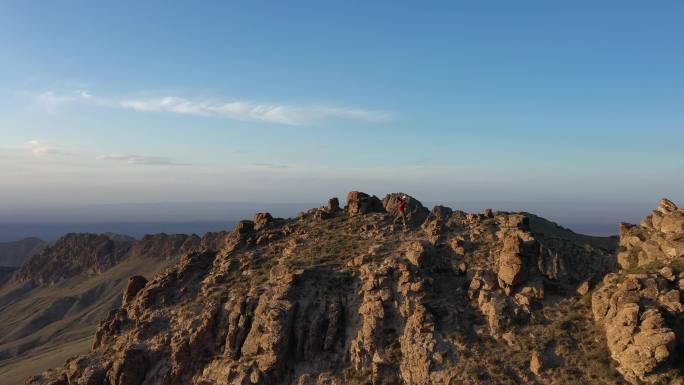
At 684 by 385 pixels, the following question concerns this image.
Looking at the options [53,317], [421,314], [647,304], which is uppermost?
[647,304]

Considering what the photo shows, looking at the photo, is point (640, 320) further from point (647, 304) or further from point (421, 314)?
point (421, 314)

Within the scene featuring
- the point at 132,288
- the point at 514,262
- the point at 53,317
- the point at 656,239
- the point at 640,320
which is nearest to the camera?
the point at 640,320

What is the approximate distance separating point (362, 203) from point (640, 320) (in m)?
32.8

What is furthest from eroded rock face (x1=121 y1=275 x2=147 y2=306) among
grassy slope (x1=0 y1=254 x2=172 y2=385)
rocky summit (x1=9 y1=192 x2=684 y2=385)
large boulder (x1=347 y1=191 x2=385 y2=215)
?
grassy slope (x1=0 y1=254 x2=172 y2=385)

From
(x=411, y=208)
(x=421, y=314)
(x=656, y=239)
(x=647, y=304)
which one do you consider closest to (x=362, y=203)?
(x=411, y=208)

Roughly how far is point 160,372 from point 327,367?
15.1 m

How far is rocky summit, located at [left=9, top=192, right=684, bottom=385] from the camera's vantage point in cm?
3519

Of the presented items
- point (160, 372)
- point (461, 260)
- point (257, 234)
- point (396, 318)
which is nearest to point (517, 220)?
point (461, 260)

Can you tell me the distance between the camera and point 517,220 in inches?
1922

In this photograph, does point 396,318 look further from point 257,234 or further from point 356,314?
point 257,234

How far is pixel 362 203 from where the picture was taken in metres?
60.6

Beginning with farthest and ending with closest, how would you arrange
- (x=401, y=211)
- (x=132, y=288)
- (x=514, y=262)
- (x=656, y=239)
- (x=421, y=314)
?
(x=132, y=288)
(x=401, y=211)
(x=656, y=239)
(x=514, y=262)
(x=421, y=314)

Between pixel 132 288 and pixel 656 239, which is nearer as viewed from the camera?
pixel 656 239

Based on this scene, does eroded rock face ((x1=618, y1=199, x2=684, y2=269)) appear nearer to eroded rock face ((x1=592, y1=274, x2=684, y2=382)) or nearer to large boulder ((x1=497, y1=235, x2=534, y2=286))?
eroded rock face ((x1=592, y1=274, x2=684, y2=382))
